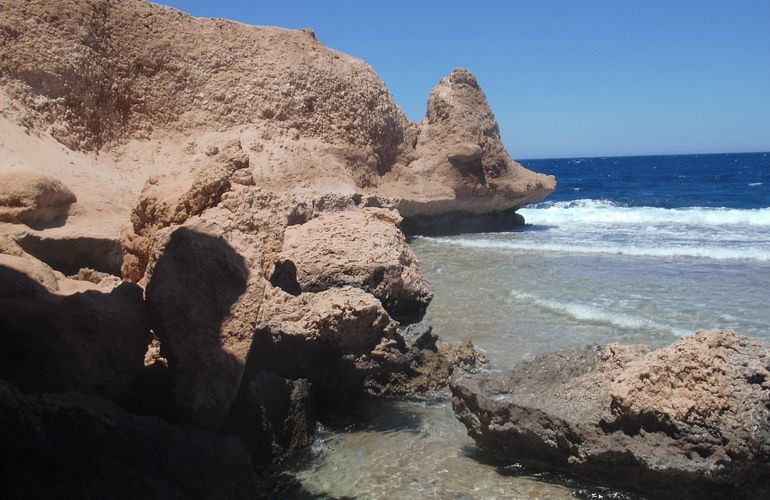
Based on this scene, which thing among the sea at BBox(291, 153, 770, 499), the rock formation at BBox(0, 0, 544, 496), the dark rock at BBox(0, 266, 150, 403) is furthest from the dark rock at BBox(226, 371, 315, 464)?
the dark rock at BBox(0, 266, 150, 403)

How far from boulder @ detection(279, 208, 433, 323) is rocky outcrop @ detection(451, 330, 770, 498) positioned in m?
1.58

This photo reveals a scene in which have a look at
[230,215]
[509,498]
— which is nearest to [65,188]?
[230,215]

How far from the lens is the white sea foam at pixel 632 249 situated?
1301cm

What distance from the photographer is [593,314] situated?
835 cm

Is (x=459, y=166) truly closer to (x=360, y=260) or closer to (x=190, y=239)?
(x=360, y=260)

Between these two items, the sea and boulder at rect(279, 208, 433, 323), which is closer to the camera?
the sea

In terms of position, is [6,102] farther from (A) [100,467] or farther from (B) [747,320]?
(B) [747,320]

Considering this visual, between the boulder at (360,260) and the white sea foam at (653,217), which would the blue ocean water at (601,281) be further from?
the boulder at (360,260)

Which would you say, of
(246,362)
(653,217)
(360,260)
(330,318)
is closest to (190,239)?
(246,362)

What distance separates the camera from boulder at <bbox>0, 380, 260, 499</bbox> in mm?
2441

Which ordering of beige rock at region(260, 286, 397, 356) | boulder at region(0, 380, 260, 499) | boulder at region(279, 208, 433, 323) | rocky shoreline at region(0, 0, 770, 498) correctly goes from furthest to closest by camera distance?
boulder at region(279, 208, 433, 323), beige rock at region(260, 286, 397, 356), rocky shoreline at region(0, 0, 770, 498), boulder at region(0, 380, 260, 499)

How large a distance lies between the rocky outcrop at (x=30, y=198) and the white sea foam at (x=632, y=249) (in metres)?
8.97

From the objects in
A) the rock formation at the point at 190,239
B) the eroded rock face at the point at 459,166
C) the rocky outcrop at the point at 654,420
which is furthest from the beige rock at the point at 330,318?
the eroded rock face at the point at 459,166

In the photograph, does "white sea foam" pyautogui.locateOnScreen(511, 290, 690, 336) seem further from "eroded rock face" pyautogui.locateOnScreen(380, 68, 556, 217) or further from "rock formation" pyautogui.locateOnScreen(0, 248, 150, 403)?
"eroded rock face" pyautogui.locateOnScreen(380, 68, 556, 217)
